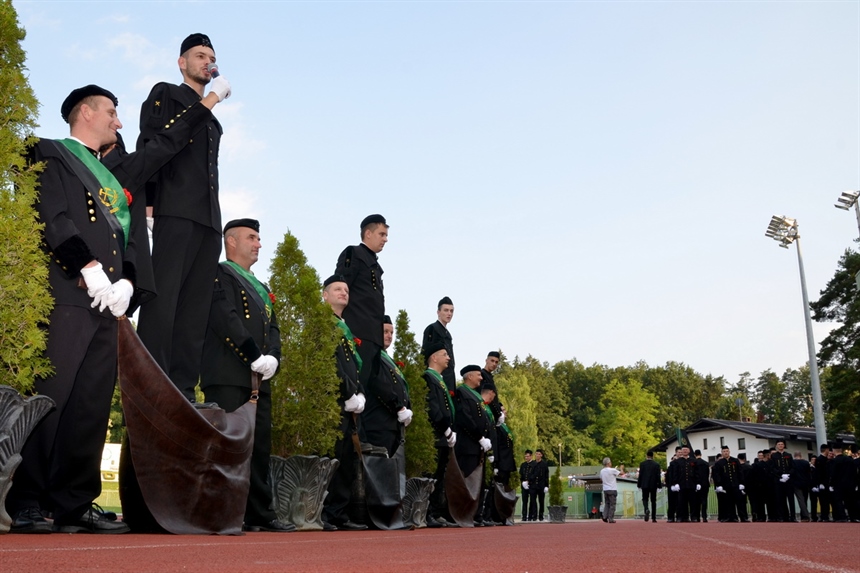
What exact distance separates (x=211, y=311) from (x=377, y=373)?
3039 mm

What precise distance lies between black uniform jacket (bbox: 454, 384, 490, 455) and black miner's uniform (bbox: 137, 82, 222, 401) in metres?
7.30

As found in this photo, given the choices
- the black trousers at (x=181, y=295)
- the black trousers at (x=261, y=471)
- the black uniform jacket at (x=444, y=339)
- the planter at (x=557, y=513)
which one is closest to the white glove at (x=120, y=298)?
the black trousers at (x=181, y=295)

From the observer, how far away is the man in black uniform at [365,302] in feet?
30.4

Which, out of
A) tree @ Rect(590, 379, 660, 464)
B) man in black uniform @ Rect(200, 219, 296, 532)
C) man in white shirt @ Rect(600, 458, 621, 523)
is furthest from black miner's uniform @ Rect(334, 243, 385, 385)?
tree @ Rect(590, 379, 660, 464)

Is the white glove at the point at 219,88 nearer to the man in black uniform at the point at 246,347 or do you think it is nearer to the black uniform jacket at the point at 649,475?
the man in black uniform at the point at 246,347

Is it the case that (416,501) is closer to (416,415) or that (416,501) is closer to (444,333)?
(416,415)

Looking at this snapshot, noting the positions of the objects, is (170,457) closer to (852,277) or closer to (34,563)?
(34,563)

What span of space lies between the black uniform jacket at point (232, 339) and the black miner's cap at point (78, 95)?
154 cm

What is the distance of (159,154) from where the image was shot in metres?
5.64

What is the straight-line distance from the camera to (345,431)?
823cm

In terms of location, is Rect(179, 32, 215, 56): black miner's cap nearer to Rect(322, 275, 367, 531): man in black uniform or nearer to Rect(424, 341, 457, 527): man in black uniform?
Rect(322, 275, 367, 531): man in black uniform

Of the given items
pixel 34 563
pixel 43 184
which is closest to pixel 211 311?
pixel 43 184

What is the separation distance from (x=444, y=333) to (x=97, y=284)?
8.78 meters

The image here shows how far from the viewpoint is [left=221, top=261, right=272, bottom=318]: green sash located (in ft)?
23.0
